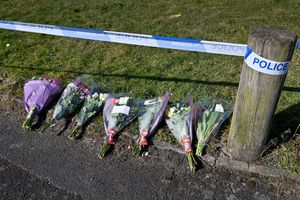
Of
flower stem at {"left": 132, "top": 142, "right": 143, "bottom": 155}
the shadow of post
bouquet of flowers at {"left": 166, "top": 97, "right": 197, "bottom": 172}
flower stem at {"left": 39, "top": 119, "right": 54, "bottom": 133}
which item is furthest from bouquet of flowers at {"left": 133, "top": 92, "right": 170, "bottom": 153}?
the shadow of post

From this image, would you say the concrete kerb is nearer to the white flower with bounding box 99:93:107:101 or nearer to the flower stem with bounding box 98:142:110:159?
the flower stem with bounding box 98:142:110:159

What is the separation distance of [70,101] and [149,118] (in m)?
1.01

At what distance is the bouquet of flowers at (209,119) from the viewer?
3342mm

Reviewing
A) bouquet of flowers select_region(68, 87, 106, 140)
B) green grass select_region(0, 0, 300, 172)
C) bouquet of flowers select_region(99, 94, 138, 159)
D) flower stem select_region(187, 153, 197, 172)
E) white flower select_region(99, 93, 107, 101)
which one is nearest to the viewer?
flower stem select_region(187, 153, 197, 172)

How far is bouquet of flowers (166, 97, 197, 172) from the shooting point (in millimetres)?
3239

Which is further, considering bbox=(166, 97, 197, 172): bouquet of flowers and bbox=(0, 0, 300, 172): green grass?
bbox=(0, 0, 300, 172): green grass

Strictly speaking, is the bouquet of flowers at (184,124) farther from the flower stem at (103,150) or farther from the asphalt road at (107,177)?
the flower stem at (103,150)

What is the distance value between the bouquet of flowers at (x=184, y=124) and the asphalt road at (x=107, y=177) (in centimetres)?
13

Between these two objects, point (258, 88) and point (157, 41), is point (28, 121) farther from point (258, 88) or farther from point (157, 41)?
point (258, 88)

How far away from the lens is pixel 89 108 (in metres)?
3.82

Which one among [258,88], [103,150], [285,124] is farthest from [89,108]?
[285,124]

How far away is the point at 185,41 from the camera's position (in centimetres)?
337

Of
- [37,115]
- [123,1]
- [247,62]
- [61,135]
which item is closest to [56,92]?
[37,115]

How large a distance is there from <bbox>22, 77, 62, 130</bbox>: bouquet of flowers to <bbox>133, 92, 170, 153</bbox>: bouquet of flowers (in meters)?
1.17
